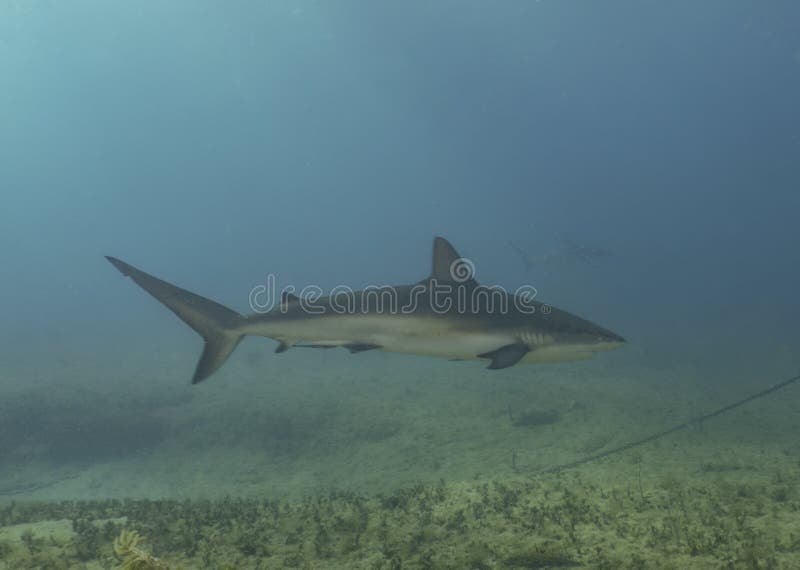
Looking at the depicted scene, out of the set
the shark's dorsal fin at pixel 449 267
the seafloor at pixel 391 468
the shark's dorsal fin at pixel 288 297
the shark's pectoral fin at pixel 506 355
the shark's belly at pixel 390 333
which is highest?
the shark's dorsal fin at pixel 449 267

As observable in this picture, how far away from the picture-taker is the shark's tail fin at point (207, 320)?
6156 millimetres

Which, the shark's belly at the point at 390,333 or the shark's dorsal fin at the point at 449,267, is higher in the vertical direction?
the shark's dorsal fin at the point at 449,267

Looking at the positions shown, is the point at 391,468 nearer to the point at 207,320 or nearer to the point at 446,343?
the point at 446,343

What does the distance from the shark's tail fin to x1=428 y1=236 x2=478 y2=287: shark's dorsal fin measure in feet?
8.80

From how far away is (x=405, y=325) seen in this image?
237 inches

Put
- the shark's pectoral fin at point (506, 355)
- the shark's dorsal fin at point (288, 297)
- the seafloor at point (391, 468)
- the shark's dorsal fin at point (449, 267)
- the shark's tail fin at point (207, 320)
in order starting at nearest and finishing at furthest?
1. the seafloor at point (391, 468)
2. the shark's pectoral fin at point (506, 355)
3. the shark's tail fin at point (207, 320)
4. the shark's dorsal fin at point (288, 297)
5. the shark's dorsal fin at point (449, 267)

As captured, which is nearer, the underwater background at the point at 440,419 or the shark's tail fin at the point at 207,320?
the underwater background at the point at 440,419

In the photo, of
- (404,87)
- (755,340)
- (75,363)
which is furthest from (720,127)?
(75,363)

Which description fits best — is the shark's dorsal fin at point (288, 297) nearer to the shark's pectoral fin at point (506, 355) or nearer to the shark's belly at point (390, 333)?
the shark's belly at point (390, 333)

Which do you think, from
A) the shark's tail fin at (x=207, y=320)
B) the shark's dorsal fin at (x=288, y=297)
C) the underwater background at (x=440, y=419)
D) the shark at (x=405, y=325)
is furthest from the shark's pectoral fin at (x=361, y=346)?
the underwater background at (x=440, y=419)

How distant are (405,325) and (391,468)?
5.91 metres

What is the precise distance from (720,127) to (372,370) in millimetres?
191218

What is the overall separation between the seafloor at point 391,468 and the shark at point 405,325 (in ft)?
5.77

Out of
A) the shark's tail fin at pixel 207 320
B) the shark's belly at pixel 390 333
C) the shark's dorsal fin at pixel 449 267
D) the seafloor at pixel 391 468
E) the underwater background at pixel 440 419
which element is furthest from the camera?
the shark's dorsal fin at pixel 449 267
